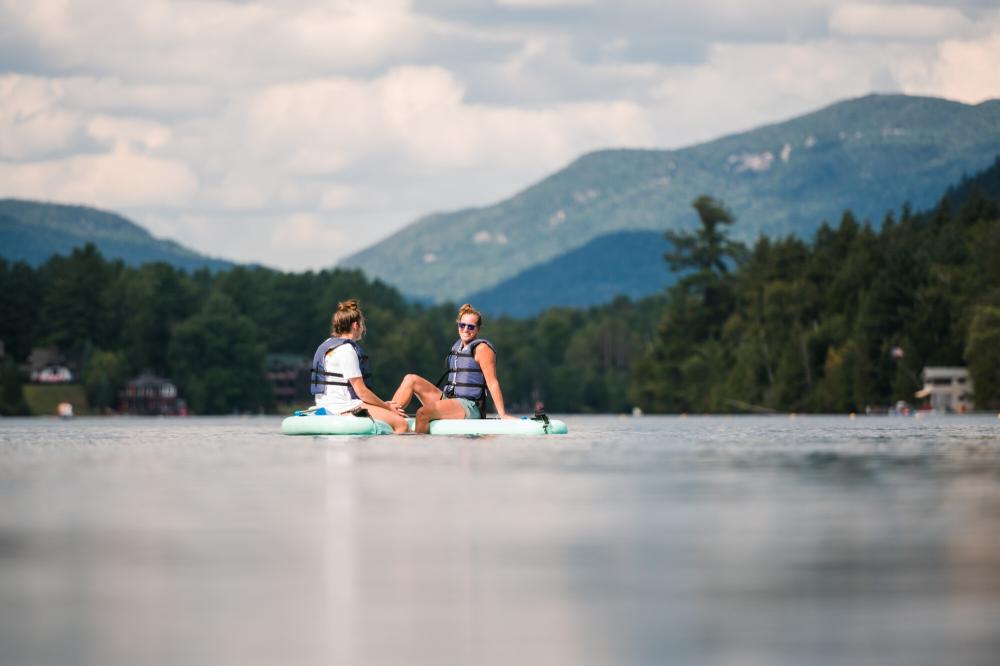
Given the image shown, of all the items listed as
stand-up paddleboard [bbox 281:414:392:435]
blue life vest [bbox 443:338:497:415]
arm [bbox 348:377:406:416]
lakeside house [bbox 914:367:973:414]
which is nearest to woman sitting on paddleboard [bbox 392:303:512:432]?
blue life vest [bbox 443:338:497:415]

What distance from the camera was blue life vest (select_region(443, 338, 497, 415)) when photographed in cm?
3425

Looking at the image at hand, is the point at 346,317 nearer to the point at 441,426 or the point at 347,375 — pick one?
the point at 347,375

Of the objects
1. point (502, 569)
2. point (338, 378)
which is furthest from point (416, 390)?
point (502, 569)

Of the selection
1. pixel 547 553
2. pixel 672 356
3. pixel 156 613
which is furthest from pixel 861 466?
pixel 672 356

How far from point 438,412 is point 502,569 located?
2362 cm

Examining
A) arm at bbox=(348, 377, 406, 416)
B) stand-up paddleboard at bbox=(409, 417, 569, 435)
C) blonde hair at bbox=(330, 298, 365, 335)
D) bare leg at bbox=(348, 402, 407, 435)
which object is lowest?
stand-up paddleboard at bbox=(409, 417, 569, 435)

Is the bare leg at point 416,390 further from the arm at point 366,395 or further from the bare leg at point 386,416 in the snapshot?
the bare leg at point 386,416

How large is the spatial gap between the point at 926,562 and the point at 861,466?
41.2 ft

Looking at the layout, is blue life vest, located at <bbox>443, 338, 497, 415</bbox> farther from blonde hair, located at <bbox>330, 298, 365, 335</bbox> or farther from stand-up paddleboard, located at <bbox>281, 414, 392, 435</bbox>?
blonde hair, located at <bbox>330, 298, 365, 335</bbox>

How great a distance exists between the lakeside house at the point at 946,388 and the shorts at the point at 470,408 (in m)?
93.4

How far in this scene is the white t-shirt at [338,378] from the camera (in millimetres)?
32562

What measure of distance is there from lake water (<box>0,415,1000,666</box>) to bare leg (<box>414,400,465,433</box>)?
12.8 m

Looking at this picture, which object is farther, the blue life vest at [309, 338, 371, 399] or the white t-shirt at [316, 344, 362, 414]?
the blue life vest at [309, 338, 371, 399]

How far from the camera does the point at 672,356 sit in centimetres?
19162
